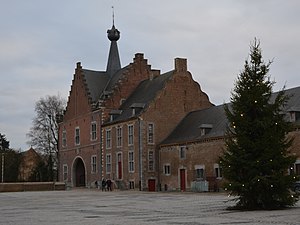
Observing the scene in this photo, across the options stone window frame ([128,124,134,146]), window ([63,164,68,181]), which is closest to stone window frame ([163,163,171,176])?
stone window frame ([128,124,134,146])

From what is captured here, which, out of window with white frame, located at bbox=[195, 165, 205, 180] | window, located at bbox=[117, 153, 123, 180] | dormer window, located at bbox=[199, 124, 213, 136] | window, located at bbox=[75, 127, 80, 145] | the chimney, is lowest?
window with white frame, located at bbox=[195, 165, 205, 180]

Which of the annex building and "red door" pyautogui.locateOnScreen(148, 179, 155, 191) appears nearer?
the annex building

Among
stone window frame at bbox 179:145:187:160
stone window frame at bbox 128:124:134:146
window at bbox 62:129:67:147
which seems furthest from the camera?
window at bbox 62:129:67:147

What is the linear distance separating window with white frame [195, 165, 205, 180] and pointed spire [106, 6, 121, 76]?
22.9 meters

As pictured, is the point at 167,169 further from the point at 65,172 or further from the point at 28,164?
the point at 28,164

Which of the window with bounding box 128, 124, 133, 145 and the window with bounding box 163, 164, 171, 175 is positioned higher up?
the window with bounding box 128, 124, 133, 145

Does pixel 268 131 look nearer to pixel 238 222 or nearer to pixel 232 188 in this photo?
pixel 232 188

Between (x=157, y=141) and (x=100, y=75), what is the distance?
15.5 meters

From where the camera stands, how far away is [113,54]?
6781 centimetres

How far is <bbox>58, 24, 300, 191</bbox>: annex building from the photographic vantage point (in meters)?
47.5

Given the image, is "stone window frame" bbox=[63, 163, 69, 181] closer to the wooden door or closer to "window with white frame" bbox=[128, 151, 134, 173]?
"window with white frame" bbox=[128, 151, 134, 173]

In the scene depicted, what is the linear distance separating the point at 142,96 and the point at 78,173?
1535cm

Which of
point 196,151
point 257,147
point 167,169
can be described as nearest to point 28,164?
point 167,169

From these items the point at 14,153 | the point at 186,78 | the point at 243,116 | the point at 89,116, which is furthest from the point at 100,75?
the point at 243,116
